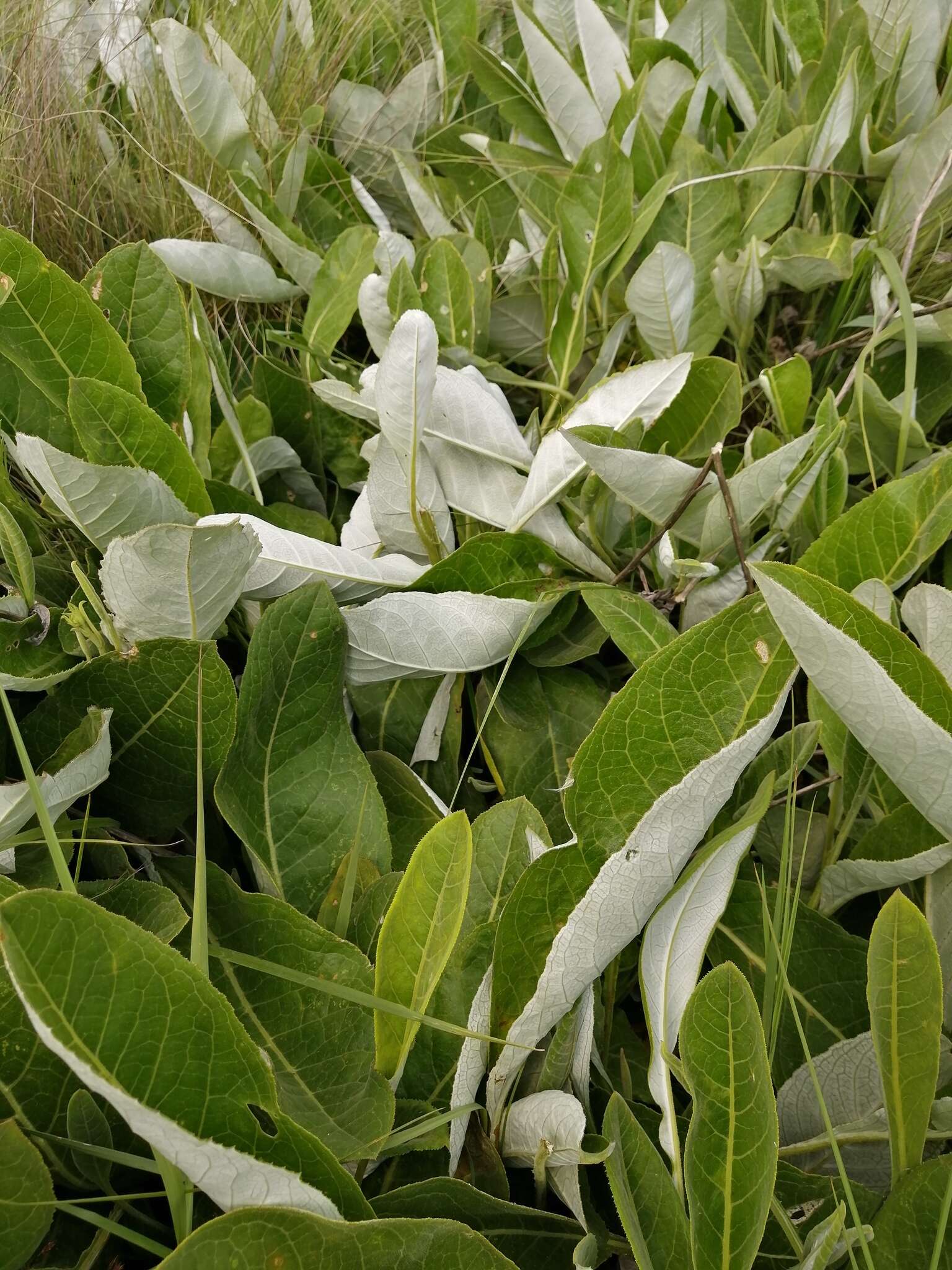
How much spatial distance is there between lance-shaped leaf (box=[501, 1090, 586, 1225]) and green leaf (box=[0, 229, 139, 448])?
1.96 feet

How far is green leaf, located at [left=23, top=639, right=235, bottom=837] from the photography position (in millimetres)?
668

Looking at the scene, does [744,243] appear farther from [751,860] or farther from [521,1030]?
[521,1030]

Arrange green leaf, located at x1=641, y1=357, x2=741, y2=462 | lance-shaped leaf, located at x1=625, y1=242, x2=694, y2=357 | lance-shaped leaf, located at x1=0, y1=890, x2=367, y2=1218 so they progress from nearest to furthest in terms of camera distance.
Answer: lance-shaped leaf, located at x1=0, y1=890, x2=367, y2=1218 → green leaf, located at x1=641, y1=357, x2=741, y2=462 → lance-shaped leaf, located at x1=625, y1=242, x2=694, y2=357

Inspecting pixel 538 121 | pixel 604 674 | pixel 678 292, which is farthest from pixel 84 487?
pixel 538 121

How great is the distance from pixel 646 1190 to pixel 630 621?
1.22 ft

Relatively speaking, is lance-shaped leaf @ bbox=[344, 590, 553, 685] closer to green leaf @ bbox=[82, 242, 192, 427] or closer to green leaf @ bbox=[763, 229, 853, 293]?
green leaf @ bbox=[82, 242, 192, 427]

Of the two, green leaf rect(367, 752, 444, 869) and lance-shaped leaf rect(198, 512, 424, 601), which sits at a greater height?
lance-shaped leaf rect(198, 512, 424, 601)

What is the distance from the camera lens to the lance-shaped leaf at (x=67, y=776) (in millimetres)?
610

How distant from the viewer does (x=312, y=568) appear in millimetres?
784

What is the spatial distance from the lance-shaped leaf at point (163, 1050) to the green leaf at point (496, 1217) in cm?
4

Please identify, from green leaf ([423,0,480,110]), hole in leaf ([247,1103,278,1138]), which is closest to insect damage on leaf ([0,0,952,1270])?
hole in leaf ([247,1103,278,1138])

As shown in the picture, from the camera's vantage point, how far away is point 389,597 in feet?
2.45

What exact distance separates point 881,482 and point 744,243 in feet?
1.06

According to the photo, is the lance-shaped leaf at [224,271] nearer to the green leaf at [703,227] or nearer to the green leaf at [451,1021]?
the green leaf at [703,227]
